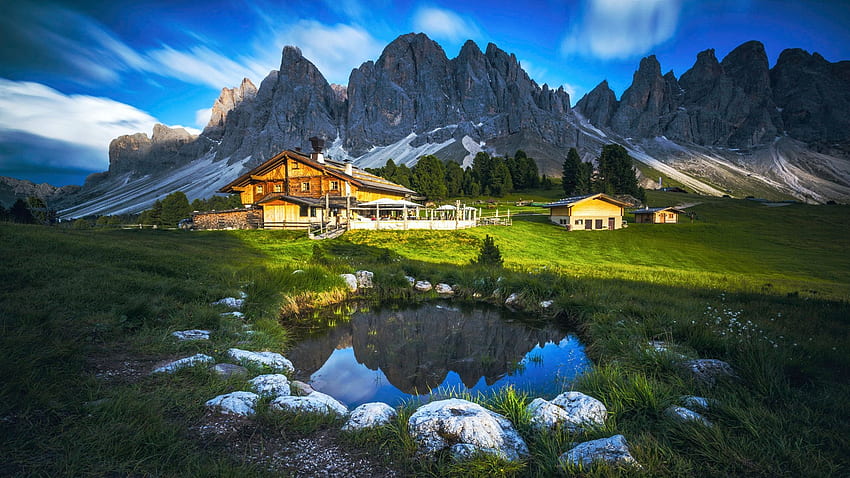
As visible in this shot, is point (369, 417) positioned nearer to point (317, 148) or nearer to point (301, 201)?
point (301, 201)

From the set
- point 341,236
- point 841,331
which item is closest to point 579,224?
point 341,236

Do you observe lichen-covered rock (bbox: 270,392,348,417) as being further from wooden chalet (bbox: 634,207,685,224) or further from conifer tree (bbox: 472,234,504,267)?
wooden chalet (bbox: 634,207,685,224)

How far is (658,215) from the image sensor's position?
43844 mm

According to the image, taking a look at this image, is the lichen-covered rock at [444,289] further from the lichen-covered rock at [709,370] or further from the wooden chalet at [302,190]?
the wooden chalet at [302,190]

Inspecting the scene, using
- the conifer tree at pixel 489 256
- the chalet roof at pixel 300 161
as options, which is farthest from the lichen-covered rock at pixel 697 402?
the chalet roof at pixel 300 161

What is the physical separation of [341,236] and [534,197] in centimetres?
5245

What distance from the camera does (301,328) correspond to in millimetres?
11148

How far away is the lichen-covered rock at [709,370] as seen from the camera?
18.3 feet

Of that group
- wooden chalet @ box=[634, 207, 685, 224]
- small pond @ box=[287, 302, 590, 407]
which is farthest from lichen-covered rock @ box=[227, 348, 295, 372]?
wooden chalet @ box=[634, 207, 685, 224]

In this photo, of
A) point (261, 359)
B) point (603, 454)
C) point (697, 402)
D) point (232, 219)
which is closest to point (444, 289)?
point (261, 359)

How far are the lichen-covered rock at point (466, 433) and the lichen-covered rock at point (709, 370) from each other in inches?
145

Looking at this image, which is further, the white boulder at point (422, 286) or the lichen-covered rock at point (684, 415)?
the white boulder at point (422, 286)

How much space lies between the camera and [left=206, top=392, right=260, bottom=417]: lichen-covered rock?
4.32 m

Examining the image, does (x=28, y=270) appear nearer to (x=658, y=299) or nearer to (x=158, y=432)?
(x=158, y=432)
